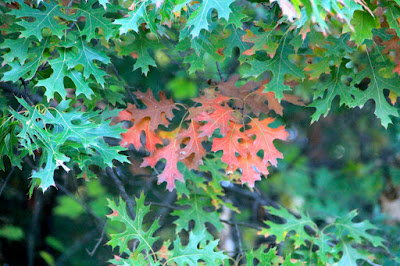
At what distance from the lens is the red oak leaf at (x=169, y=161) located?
2.00 meters

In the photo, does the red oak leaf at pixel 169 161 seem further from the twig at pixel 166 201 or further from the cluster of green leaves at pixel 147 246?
the twig at pixel 166 201

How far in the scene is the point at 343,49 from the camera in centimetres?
188

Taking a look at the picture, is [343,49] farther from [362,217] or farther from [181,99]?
[362,217]

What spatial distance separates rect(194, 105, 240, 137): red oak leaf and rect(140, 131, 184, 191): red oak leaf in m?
0.17

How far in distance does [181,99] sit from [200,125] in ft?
3.70

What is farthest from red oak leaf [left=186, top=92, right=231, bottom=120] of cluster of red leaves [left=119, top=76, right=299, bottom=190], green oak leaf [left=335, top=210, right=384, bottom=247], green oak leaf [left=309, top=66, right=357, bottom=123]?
green oak leaf [left=335, top=210, right=384, bottom=247]

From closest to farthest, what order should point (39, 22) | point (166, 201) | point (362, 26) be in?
point (362, 26), point (39, 22), point (166, 201)

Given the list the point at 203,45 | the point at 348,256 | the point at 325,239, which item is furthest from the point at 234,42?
the point at 348,256

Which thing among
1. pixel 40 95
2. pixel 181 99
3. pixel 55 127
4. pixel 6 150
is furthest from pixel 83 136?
pixel 181 99

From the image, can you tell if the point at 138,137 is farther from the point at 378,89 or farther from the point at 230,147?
the point at 378,89

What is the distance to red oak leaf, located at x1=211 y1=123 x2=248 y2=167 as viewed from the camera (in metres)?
1.91

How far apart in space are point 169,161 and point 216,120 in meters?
0.27

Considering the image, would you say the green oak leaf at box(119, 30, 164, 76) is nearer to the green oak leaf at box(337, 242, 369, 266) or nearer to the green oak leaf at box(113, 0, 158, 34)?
the green oak leaf at box(113, 0, 158, 34)

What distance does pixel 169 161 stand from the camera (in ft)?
6.66
